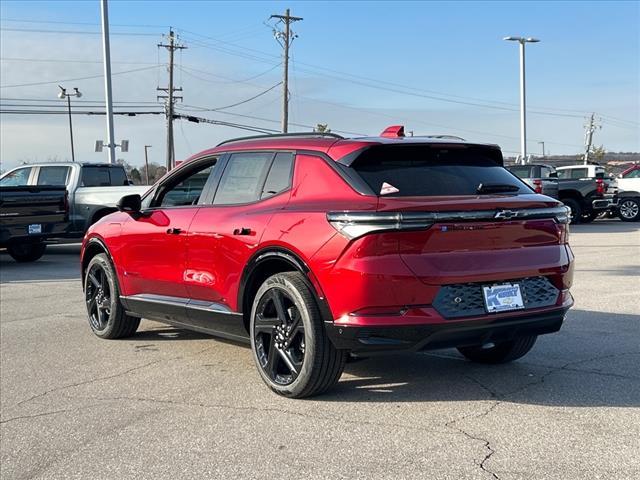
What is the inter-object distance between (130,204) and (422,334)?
135 inches

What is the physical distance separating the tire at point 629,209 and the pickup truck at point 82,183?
685 inches

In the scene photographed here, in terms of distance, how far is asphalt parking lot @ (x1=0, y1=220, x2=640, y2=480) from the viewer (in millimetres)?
3676

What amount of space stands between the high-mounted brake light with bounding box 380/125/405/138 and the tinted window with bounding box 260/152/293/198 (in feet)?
2.51

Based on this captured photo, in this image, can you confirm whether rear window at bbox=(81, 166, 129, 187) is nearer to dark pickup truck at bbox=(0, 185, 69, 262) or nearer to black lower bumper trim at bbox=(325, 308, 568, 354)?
dark pickup truck at bbox=(0, 185, 69, 262)

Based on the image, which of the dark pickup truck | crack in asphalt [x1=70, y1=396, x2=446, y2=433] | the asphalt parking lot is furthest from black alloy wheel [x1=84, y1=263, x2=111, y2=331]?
→ the dark pickup truck

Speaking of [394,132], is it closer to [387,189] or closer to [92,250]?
[387,189]

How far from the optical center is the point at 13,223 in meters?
13.7

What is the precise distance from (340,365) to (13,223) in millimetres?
11014

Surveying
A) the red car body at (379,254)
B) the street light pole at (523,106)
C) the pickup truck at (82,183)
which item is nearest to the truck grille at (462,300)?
the red car body at (379,254)

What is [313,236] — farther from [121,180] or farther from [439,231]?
[121,180]

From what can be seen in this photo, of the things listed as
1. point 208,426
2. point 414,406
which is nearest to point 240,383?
point 208,426

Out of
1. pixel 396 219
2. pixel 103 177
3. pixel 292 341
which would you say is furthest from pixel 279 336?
pixel 103 177

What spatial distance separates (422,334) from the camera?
13.9 ft

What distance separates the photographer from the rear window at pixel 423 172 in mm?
4508
